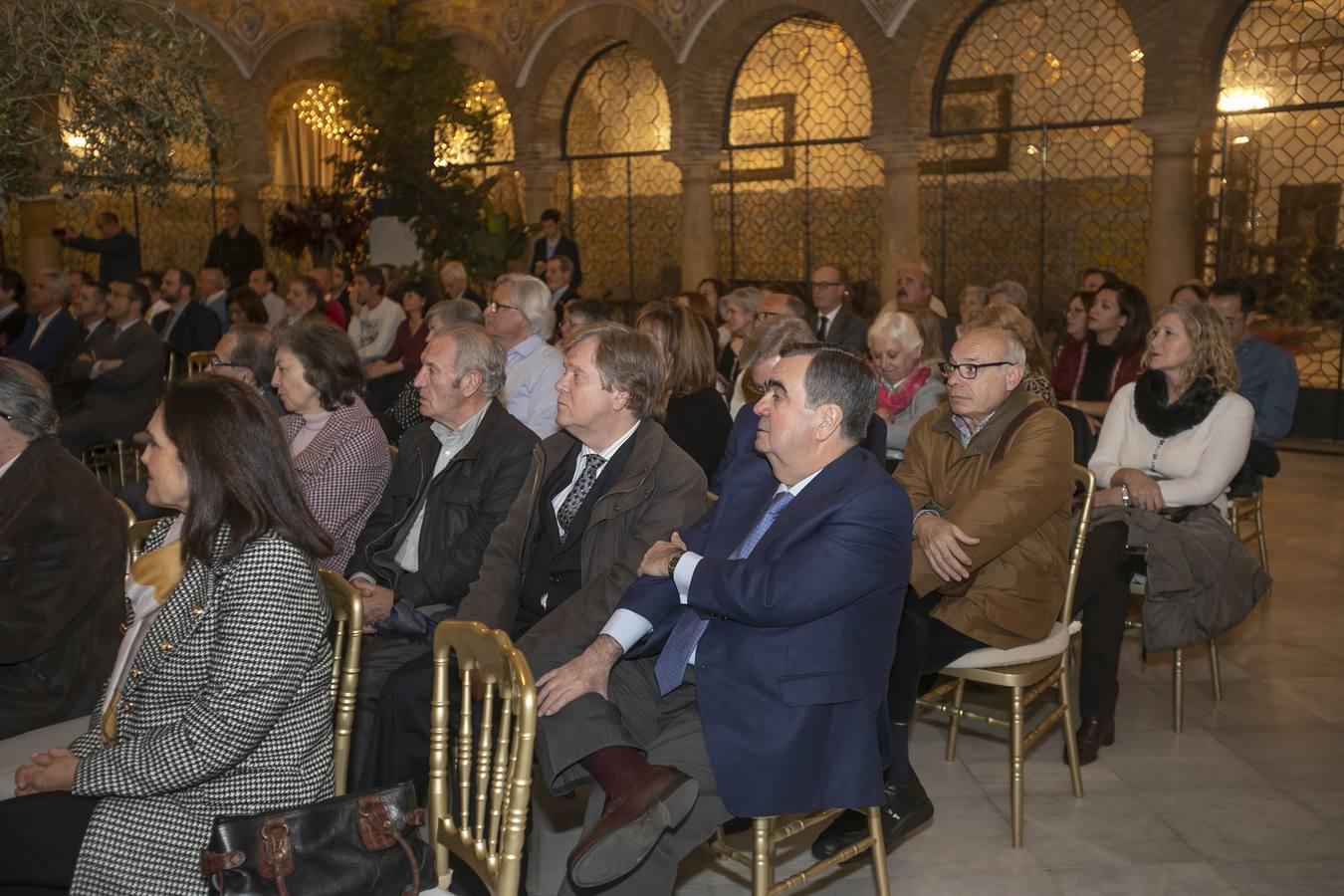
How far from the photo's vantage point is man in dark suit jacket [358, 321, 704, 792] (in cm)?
314

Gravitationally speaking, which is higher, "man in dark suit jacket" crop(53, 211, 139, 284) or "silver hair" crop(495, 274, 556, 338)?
"man in dark suit jacket" crop(53, 211, 139, 284)

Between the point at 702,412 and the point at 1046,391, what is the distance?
1.24 metres

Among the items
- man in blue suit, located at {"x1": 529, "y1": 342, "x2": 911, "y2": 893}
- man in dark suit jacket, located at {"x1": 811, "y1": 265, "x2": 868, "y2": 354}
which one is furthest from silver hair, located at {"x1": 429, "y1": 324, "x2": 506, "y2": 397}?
man in dark suit jacket, located at {"x1": 811, "y1": 265, "x2": 868, "y2": 354}

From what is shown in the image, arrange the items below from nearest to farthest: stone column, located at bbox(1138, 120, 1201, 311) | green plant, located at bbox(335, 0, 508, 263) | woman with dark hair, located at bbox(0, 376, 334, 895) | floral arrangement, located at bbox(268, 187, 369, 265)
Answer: woman with dark hair, located at bbox(0, 376, 334, 895) → stone column, located at bbox(1138, 120, 1201, 311) → floral arrangement, located at bbox(268, 187, 369, 265) → green plant, located at bbox(335, 0, 508, 263)

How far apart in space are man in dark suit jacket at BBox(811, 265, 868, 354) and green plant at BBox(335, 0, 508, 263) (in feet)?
21.4

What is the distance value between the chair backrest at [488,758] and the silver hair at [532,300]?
3.19m

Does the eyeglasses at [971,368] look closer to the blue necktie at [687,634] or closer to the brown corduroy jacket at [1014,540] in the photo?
the brown corduroy jacket at [1014,540]

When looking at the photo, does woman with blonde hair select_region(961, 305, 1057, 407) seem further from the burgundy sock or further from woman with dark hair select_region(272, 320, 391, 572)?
the burgundy sock

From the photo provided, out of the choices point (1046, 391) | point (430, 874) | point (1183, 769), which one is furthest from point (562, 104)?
point (430, 874)

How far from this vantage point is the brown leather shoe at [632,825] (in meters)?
2.32

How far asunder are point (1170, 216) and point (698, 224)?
14.8 ft

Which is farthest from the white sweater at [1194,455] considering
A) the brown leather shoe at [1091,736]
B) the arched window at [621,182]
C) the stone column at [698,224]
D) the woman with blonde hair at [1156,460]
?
the arched window at [621,182]

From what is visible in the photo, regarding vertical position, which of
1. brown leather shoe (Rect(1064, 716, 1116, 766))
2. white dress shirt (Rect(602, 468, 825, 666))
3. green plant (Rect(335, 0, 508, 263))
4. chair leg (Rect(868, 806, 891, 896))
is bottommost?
brown leather shoe (Rect(1064, 716, 1116, 766))

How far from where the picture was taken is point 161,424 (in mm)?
2414
